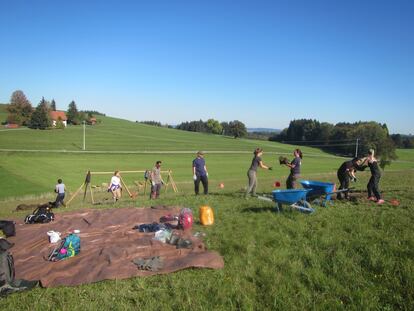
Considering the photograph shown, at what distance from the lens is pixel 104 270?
Answer: 802 centimetres

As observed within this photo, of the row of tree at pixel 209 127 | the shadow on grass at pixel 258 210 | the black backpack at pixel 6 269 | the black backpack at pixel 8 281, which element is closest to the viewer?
the black backpack at pixel 8 281

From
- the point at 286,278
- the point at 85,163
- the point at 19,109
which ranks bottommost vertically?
the point at 85,163

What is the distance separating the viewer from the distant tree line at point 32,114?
96250 mm

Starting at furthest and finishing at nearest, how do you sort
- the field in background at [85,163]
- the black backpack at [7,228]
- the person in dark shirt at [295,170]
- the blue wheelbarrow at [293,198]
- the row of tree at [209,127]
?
the row of tree at [209,127] → the field in background at [85,163] → the person in dark shirt at [295,170] → the black backpack at [7,228] → the blue wheelbarrow at [293,198]

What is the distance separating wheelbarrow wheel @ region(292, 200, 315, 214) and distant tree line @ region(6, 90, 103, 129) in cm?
9618

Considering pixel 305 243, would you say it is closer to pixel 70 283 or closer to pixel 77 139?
pixel 70 283

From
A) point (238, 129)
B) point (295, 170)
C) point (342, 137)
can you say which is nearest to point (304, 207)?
point (295, 170)

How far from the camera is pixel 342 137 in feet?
360

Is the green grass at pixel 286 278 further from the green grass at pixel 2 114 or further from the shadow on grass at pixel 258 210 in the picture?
the green grass at pixel 2 114

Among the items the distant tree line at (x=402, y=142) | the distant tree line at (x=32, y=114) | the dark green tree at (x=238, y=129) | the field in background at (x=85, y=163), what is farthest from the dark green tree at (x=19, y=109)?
the distant tree line at (x=402, y=142)

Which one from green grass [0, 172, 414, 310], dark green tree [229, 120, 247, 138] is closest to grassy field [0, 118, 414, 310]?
green grass [0, 172, 414, 310]

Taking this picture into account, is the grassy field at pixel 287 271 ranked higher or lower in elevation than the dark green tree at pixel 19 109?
lower

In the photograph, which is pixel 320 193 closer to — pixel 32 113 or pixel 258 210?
pixel 258 210

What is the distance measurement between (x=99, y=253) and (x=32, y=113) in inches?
3975
